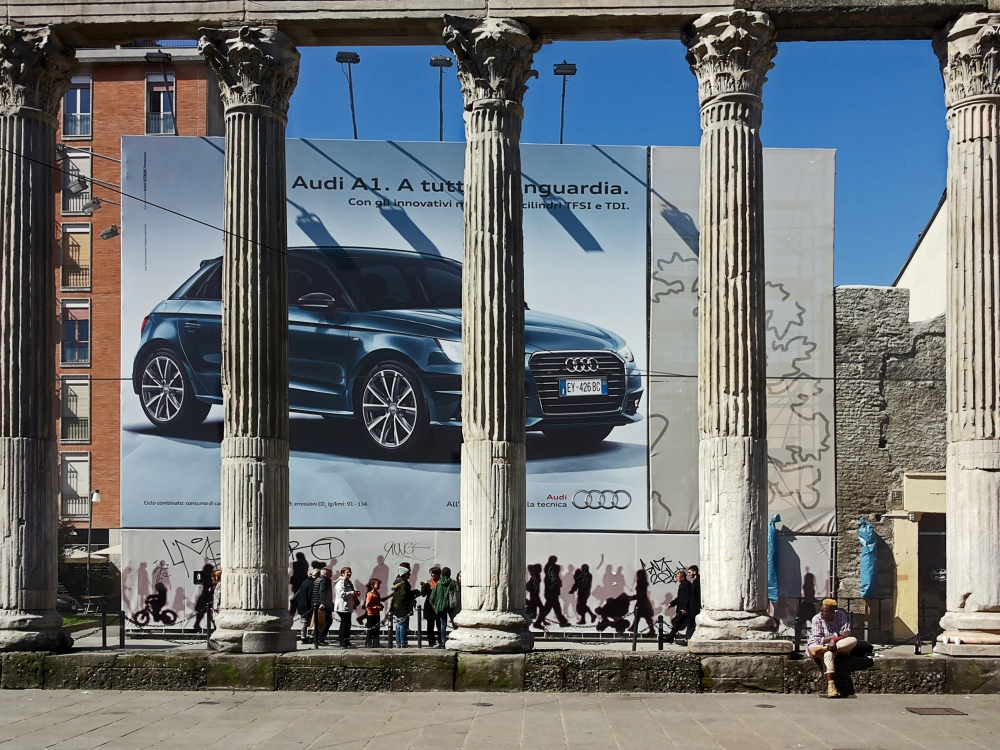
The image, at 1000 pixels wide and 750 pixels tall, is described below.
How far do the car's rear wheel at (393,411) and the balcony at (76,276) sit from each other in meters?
16.8

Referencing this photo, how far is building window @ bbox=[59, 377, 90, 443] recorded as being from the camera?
3950 cm

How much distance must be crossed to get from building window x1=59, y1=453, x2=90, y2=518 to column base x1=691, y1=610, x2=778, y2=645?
2776cm

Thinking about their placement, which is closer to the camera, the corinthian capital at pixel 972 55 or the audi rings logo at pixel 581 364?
the corinthian capital at pixel 972 55

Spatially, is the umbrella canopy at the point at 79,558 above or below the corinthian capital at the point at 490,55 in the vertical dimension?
below

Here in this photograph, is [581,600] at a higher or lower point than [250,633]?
lower

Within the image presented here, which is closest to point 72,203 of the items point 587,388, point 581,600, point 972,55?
point 587,388

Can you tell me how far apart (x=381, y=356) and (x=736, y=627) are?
12.7 meters

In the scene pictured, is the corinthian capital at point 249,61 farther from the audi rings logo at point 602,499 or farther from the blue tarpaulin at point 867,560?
the blue tarpaulin at point 867,560

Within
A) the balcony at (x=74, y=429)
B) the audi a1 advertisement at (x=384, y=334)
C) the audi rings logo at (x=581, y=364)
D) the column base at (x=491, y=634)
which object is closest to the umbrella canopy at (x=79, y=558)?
the balcony at (x=74, y=429)

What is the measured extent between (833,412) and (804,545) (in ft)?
9.50

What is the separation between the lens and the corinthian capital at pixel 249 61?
1688 cm

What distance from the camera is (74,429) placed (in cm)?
3959

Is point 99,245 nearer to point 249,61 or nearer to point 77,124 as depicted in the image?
point 77,124

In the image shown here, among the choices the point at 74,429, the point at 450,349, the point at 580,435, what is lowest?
the point at 580,435
